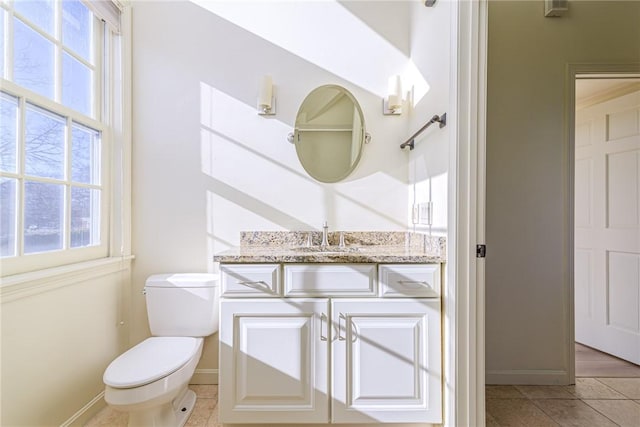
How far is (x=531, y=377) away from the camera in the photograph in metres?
2.11

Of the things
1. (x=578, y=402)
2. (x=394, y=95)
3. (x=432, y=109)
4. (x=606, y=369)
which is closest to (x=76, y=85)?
(x=394, y=95)

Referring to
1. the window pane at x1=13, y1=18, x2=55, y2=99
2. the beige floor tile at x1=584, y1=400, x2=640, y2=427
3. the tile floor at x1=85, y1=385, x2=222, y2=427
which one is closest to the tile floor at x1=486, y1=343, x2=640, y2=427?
the beige floor tile at x1=584, y1=400, x2=640, y2=427

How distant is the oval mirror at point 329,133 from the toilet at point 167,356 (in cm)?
95

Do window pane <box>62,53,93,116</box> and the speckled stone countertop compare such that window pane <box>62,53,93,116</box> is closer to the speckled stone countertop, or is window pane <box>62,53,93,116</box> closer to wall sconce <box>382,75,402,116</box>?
the speckled stone countertop

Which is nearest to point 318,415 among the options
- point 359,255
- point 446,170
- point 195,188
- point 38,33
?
point 359,255

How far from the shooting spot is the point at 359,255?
1606 millimetres

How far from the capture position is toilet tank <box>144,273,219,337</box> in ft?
6.28

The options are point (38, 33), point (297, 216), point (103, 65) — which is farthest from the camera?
point (297, 216)

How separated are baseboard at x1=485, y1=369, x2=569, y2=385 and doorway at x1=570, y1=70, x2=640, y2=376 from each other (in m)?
0.29

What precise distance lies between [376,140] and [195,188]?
1.20 metres

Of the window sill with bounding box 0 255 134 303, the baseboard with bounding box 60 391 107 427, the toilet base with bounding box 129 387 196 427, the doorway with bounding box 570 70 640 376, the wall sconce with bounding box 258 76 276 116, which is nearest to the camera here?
the window sill with bounding box 0 255 134 303

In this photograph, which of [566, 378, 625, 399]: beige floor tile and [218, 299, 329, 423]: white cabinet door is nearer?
[218, 299, 329, 423]: white cabinet door

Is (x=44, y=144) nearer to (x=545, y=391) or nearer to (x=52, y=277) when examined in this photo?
(x=52, y=277)

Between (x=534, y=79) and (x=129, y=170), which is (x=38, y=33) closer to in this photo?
(x=129, y=170)
